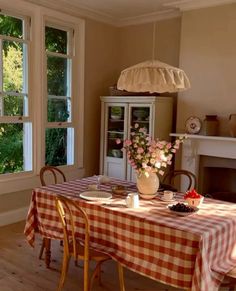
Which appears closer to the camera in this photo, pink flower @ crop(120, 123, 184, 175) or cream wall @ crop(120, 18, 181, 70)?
pink flower @ crop(120, 123, 184, 175)

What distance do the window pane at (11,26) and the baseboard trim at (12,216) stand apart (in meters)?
2.18

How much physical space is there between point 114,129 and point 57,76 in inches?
45.0

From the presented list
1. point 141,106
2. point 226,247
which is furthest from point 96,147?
point 226,247

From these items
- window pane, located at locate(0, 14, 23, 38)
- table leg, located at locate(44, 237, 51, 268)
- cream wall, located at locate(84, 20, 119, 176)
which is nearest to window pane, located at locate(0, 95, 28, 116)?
window pane, located at locate(0, 14, 23, 38)

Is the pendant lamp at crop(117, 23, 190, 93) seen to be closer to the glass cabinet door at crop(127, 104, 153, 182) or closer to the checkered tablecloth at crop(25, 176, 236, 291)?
the checkered tablecloth at crop(25, 176, 236, 291)

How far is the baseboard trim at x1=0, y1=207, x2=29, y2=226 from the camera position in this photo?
13.5 feet

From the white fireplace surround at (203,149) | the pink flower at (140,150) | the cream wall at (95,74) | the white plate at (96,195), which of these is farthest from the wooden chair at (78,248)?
the cream wall at (95,74)

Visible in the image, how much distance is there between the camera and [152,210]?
2422 millimetres

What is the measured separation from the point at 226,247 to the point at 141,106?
2.72 metres

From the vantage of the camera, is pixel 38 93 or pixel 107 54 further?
pixel 107 54

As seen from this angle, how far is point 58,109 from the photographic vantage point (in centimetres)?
466

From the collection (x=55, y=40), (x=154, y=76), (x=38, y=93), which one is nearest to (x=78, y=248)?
(x=154, y=76)

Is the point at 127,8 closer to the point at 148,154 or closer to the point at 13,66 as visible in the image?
the point at 13,66

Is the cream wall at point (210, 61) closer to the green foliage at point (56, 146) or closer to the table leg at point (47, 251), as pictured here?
the green foliage at point (56, 146)
